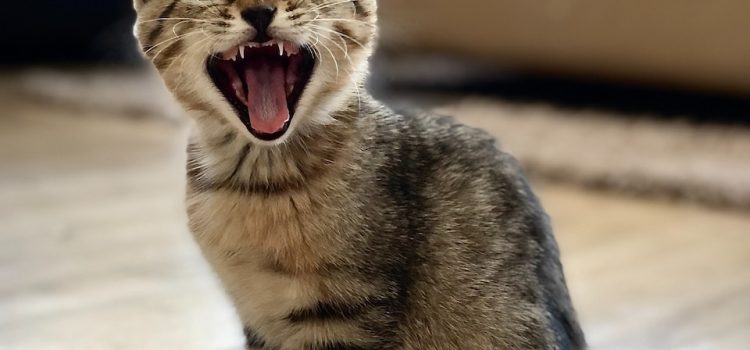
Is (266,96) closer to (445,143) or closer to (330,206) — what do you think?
(330,206)

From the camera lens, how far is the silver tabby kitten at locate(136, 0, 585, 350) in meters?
1.48

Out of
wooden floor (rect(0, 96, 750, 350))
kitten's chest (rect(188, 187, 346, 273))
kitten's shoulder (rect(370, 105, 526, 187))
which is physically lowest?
wooden floor (rect(0, 96, 750, 350))

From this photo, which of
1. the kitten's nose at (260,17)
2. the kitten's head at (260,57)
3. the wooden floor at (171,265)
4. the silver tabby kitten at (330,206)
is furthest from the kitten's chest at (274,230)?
the wooden floor at (171,265)

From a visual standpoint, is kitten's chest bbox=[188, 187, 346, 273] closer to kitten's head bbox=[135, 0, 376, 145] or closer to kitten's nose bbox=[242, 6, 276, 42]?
kitten's head bbox=[135, 0, 376, 145]

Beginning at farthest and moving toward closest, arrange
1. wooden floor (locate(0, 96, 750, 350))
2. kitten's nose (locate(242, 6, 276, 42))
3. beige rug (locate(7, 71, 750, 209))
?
beige rug (locate(7, 71, 750, 209)) → wooden floor (locate(0, 96, 750, 350)) → kitten's nose (locate(242, 6, 276, 42))

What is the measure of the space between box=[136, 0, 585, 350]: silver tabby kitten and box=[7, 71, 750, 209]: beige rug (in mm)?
1496

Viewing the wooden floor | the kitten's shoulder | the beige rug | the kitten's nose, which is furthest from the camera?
the beige rug

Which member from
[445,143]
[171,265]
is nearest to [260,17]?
[445,143]

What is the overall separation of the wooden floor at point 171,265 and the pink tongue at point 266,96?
0.65 m

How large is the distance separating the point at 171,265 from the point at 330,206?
1025 millimetres

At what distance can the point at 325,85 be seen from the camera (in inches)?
61.1

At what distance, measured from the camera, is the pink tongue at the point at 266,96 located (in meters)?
1.48

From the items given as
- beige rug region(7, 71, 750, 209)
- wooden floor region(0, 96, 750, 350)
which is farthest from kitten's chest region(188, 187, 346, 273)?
beige rug region(7, 71, 750, 209)

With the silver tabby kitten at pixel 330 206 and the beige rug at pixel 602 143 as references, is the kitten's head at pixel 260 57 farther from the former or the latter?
the beige rug at pixel 602 143
